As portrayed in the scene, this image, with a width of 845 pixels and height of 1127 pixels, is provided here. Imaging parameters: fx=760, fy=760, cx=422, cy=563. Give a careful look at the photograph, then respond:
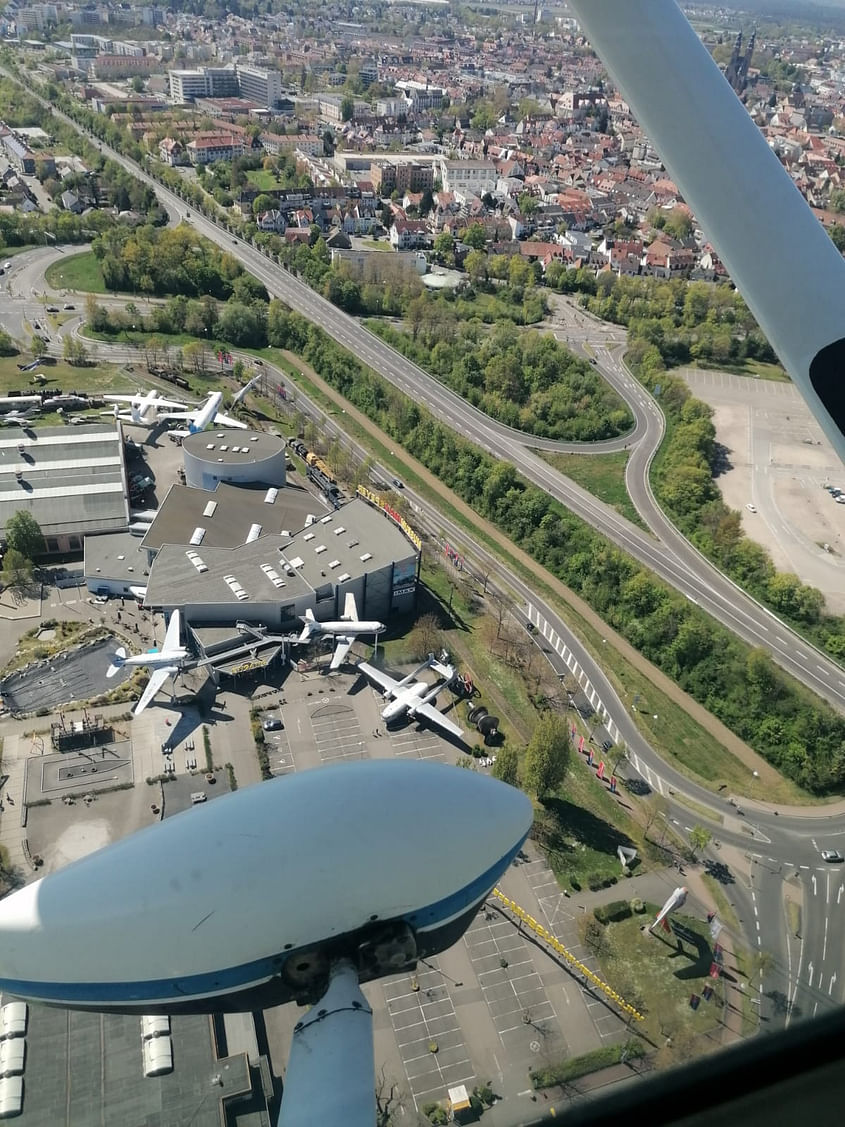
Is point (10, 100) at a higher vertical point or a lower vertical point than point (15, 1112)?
higher

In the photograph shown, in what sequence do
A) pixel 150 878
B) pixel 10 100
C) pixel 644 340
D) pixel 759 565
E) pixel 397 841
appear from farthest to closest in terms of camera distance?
pixel 10 100, pixel 644 340, pixel 759 565, pixel 397 841, pixel 150 878

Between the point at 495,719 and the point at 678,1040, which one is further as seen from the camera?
the point at 495,719

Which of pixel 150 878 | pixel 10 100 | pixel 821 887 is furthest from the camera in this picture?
pixel 10 100

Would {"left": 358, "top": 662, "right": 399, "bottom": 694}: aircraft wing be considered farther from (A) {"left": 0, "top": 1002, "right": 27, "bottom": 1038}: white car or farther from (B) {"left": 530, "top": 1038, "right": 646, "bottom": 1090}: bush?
(A) {"left": 0, "top": 1002, "right": 27, "bottom": 1038}: white car

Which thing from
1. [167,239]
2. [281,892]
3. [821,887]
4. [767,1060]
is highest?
[767,1060]

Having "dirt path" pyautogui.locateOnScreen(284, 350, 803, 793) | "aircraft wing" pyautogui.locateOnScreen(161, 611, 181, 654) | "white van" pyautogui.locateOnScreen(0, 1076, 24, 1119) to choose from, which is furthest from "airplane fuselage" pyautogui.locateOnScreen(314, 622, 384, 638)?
"white van" pyautogui.locateOnScreen(0, 1076, 24, 1119)

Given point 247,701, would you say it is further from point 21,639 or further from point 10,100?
point 10,100

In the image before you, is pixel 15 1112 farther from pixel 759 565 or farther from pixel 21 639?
pixel 759 565

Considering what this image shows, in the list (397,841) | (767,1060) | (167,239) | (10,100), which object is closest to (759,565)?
(397,841)
